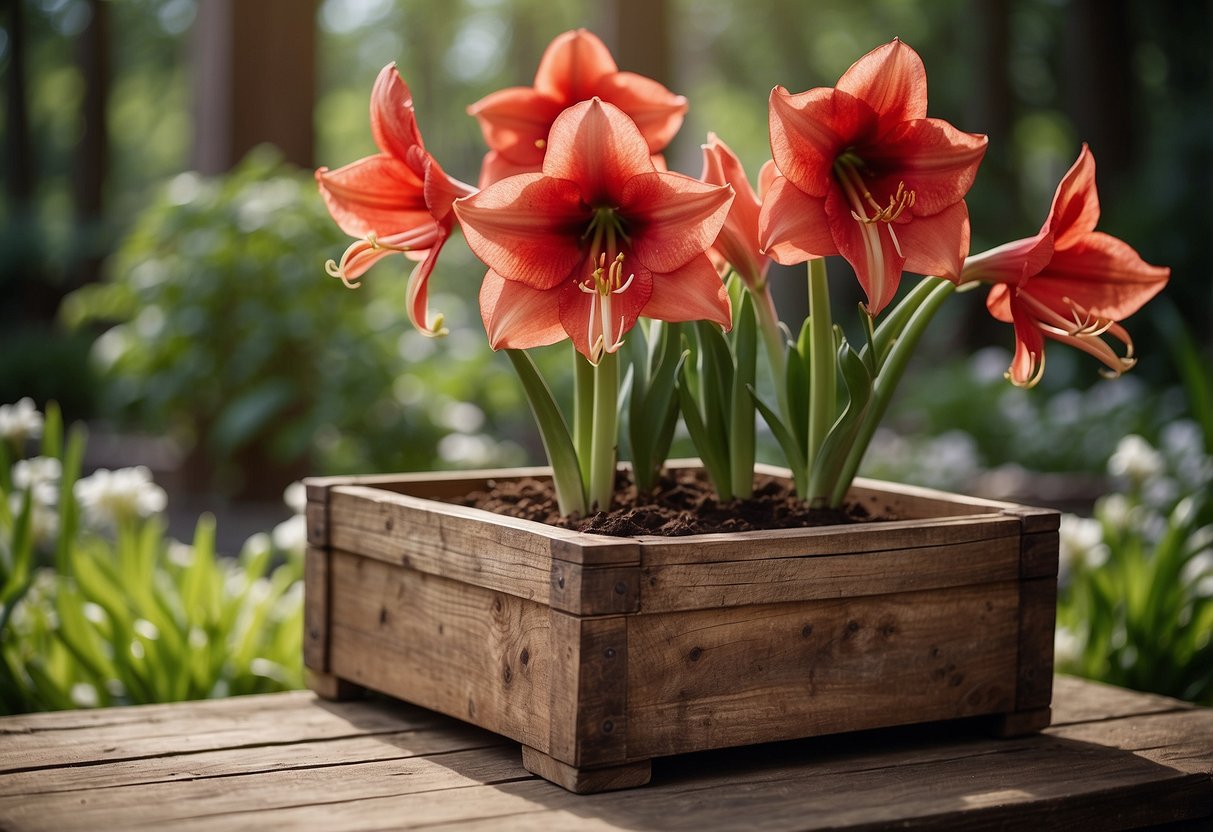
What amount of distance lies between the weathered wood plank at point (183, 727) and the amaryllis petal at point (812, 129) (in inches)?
34.2

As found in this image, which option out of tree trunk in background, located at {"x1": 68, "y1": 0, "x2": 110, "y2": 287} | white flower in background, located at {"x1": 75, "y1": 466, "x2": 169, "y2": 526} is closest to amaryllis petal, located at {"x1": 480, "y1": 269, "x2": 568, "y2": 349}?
white flower in background, located at {"x1": 75, "y1": 466, "x2": 169, "y2": 526}

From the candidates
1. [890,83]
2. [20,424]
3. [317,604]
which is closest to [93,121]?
[20,424]

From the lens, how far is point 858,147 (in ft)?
5.07

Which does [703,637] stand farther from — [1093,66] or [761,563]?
[1093,66]

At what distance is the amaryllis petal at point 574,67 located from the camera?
179 centimetres

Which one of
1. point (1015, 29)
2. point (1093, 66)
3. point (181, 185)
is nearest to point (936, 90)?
point (1015, 29)

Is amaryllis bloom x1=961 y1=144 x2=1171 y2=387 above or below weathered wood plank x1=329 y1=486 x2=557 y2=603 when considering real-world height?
above

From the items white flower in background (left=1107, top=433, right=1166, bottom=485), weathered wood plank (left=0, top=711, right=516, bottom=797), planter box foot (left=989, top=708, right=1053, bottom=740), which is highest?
white flower in background (left=1107, top=433, right=1166, bottom=485)

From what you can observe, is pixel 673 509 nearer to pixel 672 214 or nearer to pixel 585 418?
pixel 585 418

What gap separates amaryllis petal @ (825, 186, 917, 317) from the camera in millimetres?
1464

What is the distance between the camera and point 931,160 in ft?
4.99

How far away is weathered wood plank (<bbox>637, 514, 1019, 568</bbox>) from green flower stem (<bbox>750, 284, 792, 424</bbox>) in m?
0.23

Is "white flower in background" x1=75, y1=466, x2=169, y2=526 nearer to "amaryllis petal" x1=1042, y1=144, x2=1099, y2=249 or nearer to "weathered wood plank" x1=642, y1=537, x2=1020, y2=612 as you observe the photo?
"weathered wood plank" x1=642, y1=537, x2=1020, y2=612

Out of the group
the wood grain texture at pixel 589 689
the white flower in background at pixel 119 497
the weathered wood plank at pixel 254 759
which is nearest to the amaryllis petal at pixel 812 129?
the wood grain texture at pixel 589 689
